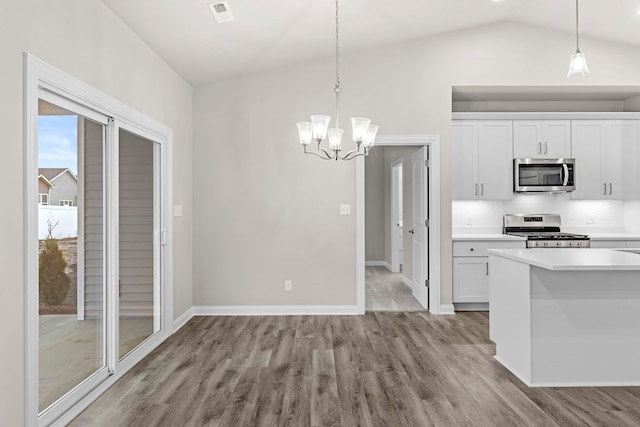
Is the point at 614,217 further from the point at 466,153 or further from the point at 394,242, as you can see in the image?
the point at 394,242

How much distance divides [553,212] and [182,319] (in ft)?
16.1

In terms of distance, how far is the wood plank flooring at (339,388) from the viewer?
2496 mm

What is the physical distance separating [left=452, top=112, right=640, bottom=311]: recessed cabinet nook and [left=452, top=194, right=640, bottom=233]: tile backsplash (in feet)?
1.16

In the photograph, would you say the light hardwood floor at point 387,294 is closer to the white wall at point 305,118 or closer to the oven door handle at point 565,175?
the white wall at point 305,118

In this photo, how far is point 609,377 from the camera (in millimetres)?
2932

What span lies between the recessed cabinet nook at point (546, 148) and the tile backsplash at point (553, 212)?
0.35 m

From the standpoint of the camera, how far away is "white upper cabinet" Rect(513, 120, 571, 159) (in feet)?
17.0

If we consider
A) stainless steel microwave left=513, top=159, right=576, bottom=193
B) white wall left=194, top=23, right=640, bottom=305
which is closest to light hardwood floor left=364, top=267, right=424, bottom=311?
white wall left=194, top=23, right=640, bottom=305

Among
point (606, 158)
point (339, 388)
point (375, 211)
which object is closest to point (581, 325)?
point (339, 388)

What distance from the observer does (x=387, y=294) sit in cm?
606

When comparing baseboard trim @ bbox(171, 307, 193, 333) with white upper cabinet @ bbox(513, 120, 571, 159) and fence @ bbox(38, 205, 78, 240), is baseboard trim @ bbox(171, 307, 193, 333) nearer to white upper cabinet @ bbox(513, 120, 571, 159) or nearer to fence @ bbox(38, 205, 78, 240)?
fence @ bbox(38, 205, 78, 240)

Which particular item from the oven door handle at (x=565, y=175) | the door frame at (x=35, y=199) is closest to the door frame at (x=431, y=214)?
the oven door handle at (x=565, y=175)

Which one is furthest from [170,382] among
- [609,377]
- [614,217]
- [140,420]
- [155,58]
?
[614,217]

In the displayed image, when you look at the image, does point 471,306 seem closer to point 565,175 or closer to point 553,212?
point 553,212
